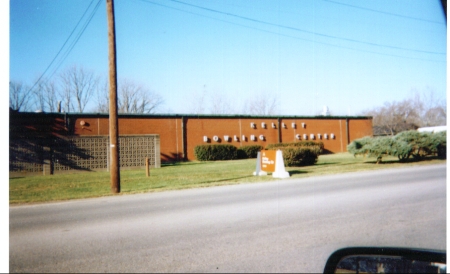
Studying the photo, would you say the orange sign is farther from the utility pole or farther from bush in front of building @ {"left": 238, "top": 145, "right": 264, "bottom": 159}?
bush in front of building @ {"left": 238, "top": 145, "right": 264, "bottom": 159}

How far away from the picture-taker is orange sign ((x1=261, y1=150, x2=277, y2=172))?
44.4 ft

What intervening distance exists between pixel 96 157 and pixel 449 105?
19.6 m

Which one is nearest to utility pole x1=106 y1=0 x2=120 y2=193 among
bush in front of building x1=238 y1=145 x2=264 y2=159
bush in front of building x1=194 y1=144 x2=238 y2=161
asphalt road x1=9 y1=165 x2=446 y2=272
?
asphalt road x1=9 y1=165 x2=446 y2=272

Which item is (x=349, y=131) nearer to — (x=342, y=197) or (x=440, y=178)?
(x=440, y=178)

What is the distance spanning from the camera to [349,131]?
35.0m

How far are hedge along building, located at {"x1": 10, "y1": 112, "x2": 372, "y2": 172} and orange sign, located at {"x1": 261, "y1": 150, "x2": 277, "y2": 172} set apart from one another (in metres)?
9.59

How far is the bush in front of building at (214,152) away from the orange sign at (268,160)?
1307 cm

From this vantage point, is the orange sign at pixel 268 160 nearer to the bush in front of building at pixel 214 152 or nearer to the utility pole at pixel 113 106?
the utility pole at pixel 113 106

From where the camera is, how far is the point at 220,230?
5.36 metres

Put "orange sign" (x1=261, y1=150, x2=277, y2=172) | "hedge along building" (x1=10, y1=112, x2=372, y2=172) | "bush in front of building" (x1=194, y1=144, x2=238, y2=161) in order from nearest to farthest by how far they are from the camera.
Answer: "orange sign" (x1=261, y1=150, x2=277, y2=172)
"hedge along building" (x1=10, y1=112, x2=372, y2=172)
"bush in front of building" (x1=194, y1=144, x2=238, y2=161)

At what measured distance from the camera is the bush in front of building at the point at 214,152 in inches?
1062

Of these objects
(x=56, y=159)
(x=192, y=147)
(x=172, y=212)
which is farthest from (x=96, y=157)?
(x=172, y=212)

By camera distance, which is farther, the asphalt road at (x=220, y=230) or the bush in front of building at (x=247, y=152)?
the bush in front of building at (x=247, y=152)

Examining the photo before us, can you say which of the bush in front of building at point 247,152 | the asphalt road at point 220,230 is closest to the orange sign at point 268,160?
the asphalt road at point 220,230
